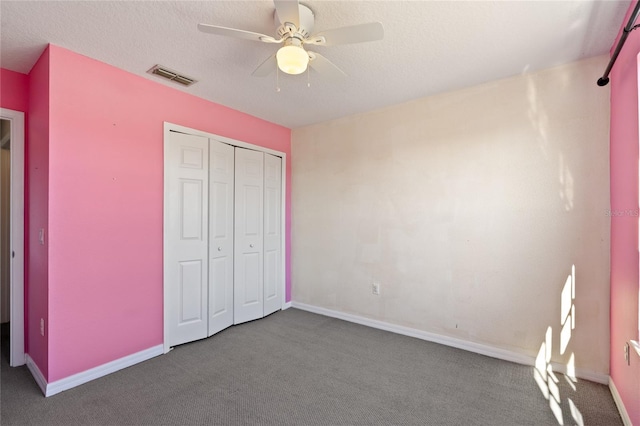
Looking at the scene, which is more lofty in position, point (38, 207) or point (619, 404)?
point (38, 207)

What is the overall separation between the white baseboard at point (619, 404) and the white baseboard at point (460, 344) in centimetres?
12

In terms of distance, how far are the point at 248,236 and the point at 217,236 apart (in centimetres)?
45

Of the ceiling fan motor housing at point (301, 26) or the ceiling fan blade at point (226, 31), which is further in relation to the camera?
the ceiling fan motor housing at point (301, 26)

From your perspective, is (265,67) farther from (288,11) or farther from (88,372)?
(88,372)

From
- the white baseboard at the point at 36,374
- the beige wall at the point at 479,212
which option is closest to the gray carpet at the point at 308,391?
the white baseboard at the point at 36,374

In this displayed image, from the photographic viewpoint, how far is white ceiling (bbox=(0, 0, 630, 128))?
1.72m

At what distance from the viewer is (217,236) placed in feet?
10.3

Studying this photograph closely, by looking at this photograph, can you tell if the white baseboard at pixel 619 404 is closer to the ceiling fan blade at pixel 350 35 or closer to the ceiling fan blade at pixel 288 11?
the ceiling fan blade at pixel 350 35

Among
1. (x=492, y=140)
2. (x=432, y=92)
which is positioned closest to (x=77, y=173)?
(x=432, y=92)

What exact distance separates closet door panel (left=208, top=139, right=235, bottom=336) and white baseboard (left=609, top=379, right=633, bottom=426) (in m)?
3.19

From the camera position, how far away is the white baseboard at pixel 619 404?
176cm

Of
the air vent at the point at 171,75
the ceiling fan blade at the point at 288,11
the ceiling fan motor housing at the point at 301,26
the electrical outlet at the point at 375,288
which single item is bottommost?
the electrical outlet at the point at 375,288

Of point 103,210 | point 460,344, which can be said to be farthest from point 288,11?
point 460,344

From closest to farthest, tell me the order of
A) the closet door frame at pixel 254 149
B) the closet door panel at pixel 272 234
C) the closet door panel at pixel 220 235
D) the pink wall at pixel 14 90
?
the pink wall at pixel 14 90 < the closet door frame at pixel 254 149 < the closet door panel at pixel 220 235 < the closet door panel at pixel 272 234
